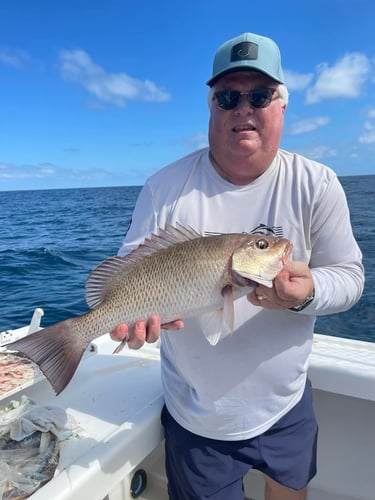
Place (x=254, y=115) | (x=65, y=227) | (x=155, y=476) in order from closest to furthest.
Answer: (x=254, y=115)
(x=155, y=476)
(x=65, y=227)

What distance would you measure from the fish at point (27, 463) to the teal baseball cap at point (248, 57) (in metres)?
2.07

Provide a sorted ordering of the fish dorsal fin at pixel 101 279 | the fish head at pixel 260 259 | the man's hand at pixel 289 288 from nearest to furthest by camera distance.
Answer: the man's hand at pixel 289 288 < the fish head at pixel 260 259 < the fish dorsal fin at pixel 101 279

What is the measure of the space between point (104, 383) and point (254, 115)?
6.76 ft

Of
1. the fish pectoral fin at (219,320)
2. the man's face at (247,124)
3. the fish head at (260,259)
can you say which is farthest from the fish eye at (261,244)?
the man's face at (247,124)

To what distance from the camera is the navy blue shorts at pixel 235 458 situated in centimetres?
218

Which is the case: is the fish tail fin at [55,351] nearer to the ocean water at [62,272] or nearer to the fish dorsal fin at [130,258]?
the fish dorsal fin at [130,258]

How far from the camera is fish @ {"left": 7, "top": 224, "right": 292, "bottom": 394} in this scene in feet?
6.35

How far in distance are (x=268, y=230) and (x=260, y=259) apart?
9.6 inches

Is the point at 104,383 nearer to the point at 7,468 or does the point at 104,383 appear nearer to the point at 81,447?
the point at 81,447

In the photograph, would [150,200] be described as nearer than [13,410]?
Yes

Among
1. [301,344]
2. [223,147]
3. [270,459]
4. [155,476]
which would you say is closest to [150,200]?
[223,147]

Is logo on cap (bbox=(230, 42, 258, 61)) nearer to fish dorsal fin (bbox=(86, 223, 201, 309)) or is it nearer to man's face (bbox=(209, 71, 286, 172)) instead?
man's face (bbox=(209, 71, 286, 172))

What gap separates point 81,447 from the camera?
2.19m

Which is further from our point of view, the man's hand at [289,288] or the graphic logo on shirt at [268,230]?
the graphic logo on shirt at [268,230]
